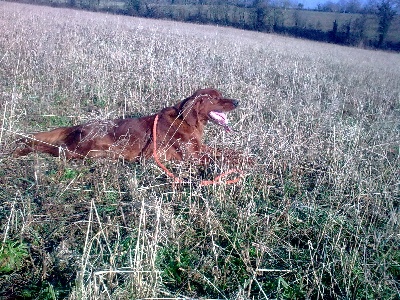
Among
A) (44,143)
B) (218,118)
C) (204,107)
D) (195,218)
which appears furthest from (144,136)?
(195,218)

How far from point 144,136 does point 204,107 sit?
75 centimetres

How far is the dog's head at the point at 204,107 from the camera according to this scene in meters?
4.21

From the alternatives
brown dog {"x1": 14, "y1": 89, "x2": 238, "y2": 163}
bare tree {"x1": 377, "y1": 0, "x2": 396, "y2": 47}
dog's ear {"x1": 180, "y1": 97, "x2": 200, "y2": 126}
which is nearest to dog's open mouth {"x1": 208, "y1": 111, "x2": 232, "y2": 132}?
brown dog {"x1": 14, "y1": 89, "x2": 238, "y2": 163}

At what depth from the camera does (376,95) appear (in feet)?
25.7

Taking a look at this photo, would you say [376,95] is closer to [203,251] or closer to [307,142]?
[307,142]

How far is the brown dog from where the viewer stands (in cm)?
394

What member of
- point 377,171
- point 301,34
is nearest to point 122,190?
point 377,171

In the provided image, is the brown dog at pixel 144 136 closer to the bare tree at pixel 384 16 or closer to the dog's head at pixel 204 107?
the dog's head at pixel 204 107

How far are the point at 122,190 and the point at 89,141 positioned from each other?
939 mm

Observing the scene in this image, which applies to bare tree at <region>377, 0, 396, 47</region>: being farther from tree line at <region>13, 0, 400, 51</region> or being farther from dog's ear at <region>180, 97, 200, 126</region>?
dog's ear at <region>180, 97, 200, 126</region>

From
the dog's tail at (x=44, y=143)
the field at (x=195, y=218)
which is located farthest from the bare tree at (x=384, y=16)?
the dog's tail at (x=44, y=143)

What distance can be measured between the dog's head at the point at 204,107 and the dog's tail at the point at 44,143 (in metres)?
1.29

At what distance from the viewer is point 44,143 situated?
12.9 feet

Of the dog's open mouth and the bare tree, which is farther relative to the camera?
the bare tree
